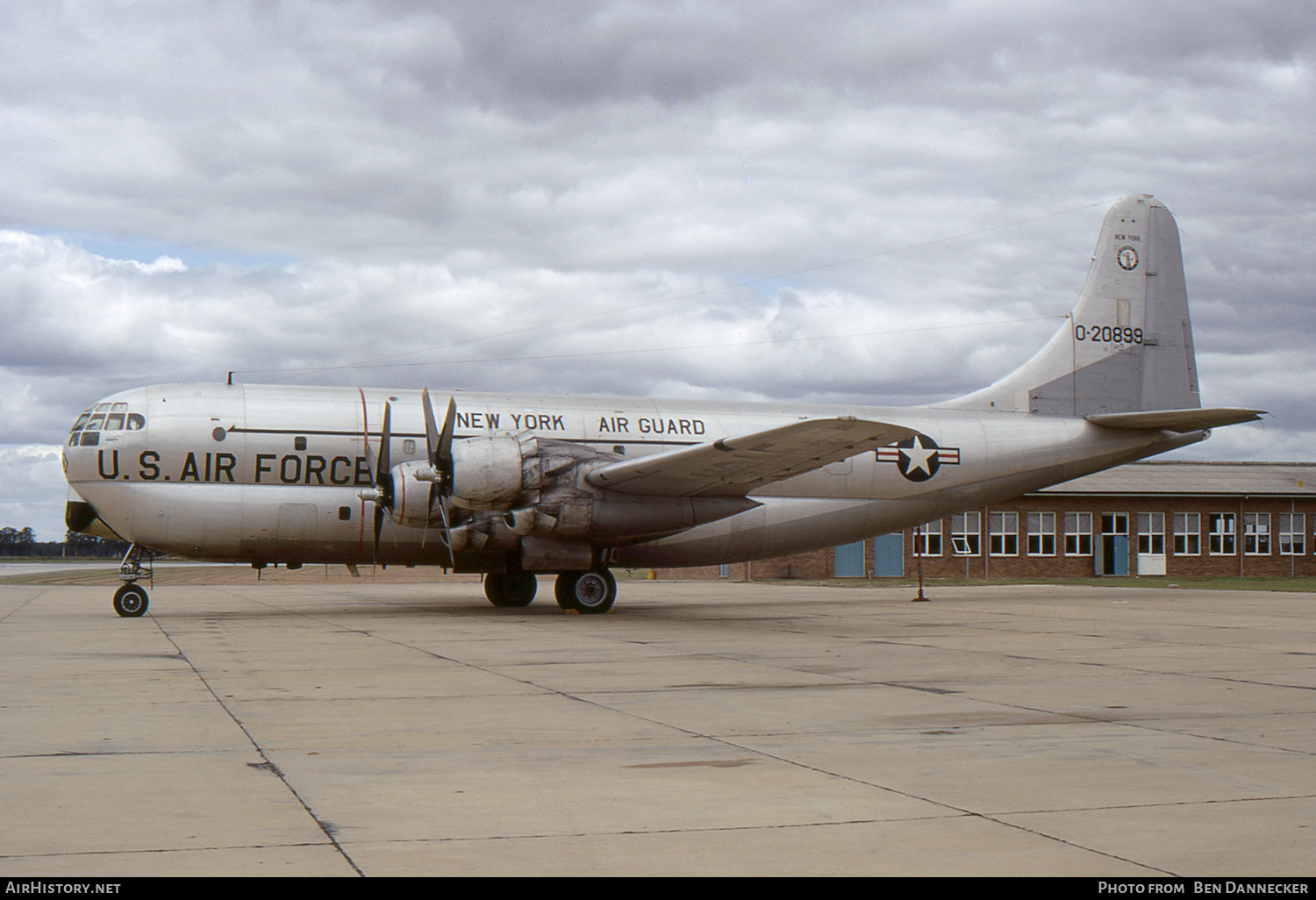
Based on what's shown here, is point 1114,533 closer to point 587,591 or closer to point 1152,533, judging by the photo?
point 1152,533

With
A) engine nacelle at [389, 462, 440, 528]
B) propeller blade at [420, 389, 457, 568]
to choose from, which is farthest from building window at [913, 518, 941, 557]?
engine nacelle at [389, 462, 440, 528]

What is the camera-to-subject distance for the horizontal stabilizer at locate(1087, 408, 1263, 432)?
2503 centimetres

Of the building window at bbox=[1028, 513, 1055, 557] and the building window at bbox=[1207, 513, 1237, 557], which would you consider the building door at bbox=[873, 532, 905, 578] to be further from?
the building window at bbox=[1207, 513, 1237, 557]

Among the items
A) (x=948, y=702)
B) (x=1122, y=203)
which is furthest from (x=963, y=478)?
(x=948, y=702)

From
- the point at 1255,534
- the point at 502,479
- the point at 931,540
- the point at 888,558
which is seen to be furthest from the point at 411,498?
the point at 1255,534

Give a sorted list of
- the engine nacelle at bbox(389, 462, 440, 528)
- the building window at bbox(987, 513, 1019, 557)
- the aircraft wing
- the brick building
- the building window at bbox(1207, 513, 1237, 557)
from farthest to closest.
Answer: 1. the building window at bbox(1207, 513, 1237, 557)
2. the building window at bbox(987, 513, 1019, 557)
3. the brick building
4. the engine nacelle at bbox(389, 462, 440, 528)
5. the aircraft wing

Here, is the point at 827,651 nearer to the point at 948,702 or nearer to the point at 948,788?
the point at 948,702

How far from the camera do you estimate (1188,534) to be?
181 ft

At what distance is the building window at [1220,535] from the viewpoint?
181 ft

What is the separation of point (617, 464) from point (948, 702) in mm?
11756

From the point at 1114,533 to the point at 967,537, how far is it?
762cm

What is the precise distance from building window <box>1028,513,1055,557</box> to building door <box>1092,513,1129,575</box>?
2302 mm

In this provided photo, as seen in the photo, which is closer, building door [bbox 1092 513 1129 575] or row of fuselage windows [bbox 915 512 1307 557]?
row of fuselage windows [bbox 915 512 1307 557]

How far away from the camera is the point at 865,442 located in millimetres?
20203
